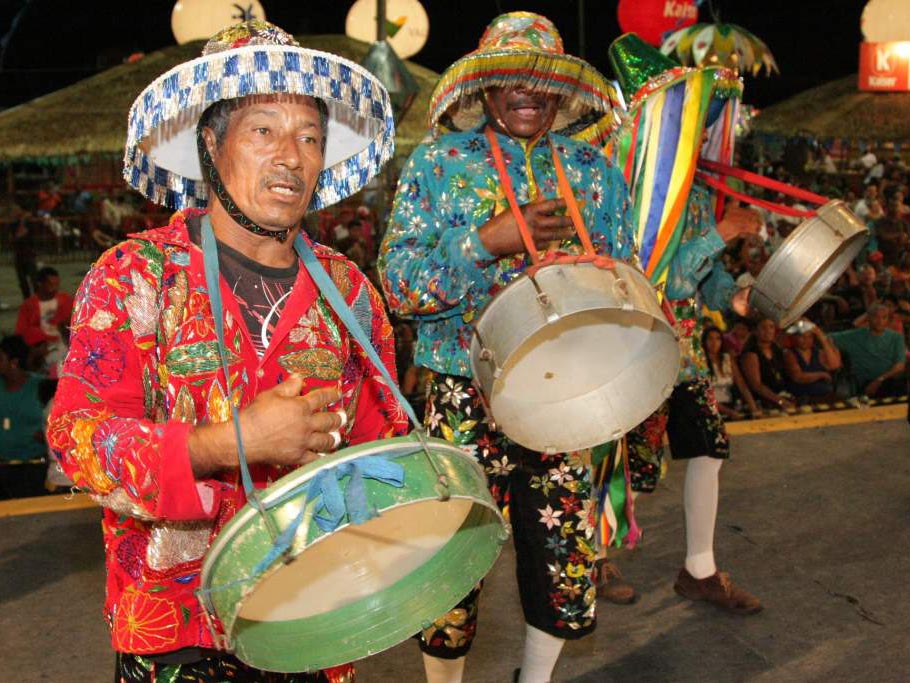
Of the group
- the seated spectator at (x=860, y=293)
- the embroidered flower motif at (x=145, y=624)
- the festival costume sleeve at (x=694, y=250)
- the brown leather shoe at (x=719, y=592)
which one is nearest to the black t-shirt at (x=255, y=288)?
the embroidered flower motif at (x=145, y=624)

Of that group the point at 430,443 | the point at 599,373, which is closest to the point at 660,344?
the point at 599,373

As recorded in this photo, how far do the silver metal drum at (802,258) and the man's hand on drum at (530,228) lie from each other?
1166mm

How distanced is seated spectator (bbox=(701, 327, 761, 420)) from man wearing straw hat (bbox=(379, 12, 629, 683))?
4.63 metres

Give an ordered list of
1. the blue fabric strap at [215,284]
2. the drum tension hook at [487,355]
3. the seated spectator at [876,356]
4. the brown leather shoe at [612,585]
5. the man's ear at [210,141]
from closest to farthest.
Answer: the blue fabric strap at [215,284], the man's ear at [210,141], the drum tension hook at [487,355], the brown leather shoe at [612,585], the seated spectator at [876,356]

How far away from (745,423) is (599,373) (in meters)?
4.12

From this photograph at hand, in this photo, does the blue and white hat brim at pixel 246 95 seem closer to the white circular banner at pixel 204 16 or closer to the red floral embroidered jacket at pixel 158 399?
the red floral embroidered jacket at pixel 158 399

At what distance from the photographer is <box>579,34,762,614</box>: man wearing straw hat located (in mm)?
3990

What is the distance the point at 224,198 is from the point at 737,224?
2.52m

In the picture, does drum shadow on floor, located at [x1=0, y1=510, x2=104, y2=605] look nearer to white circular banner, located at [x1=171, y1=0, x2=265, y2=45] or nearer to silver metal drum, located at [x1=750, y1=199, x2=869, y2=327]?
silver metal drum, located at [x1=750, y1=199, x2=869, y2=327]

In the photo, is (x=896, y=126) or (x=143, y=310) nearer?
(x=143, y=310)

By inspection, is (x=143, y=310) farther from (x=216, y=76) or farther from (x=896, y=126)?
(x=896, y=126)

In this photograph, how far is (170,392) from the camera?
1.91 meters

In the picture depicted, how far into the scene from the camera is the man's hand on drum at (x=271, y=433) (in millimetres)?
1610

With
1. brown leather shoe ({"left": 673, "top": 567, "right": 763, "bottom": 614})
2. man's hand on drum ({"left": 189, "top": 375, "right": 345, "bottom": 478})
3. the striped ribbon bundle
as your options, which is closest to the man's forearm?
man's hand on drum ({"left": 189, "top": 375, "right": 345, "bottom": 478})
